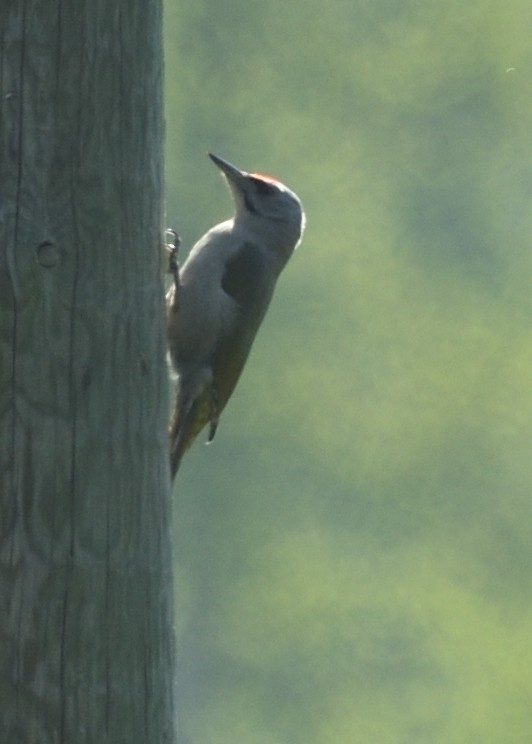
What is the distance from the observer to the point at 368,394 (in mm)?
21391

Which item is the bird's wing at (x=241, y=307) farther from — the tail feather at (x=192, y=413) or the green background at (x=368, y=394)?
the green background at (x=368, y=394)

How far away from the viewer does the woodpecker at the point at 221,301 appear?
18.3 ft

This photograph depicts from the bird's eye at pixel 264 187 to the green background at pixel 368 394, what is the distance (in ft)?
41.8

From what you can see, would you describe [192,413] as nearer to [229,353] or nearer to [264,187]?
[229,353]

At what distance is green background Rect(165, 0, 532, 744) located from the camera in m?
19.5

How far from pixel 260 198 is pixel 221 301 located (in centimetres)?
69

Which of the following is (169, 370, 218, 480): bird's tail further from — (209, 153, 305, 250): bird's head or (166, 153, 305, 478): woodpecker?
(209, 153, 305, 250): bird's head

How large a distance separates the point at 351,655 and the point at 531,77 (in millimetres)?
9483

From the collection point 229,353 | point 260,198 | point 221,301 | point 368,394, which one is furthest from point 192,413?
point 368,394

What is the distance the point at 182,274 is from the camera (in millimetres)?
5832

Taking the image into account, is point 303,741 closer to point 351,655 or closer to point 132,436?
point 351,655

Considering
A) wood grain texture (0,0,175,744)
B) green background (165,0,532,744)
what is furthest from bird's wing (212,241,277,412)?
green background (165,0,532,744)

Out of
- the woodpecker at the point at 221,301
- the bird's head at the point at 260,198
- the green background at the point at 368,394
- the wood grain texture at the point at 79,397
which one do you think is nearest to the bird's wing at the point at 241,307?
the woodpecker at the point at 221,301

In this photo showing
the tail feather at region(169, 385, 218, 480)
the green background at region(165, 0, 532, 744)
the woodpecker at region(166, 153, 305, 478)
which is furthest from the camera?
the green background at region(165, 0, 532, 744)
